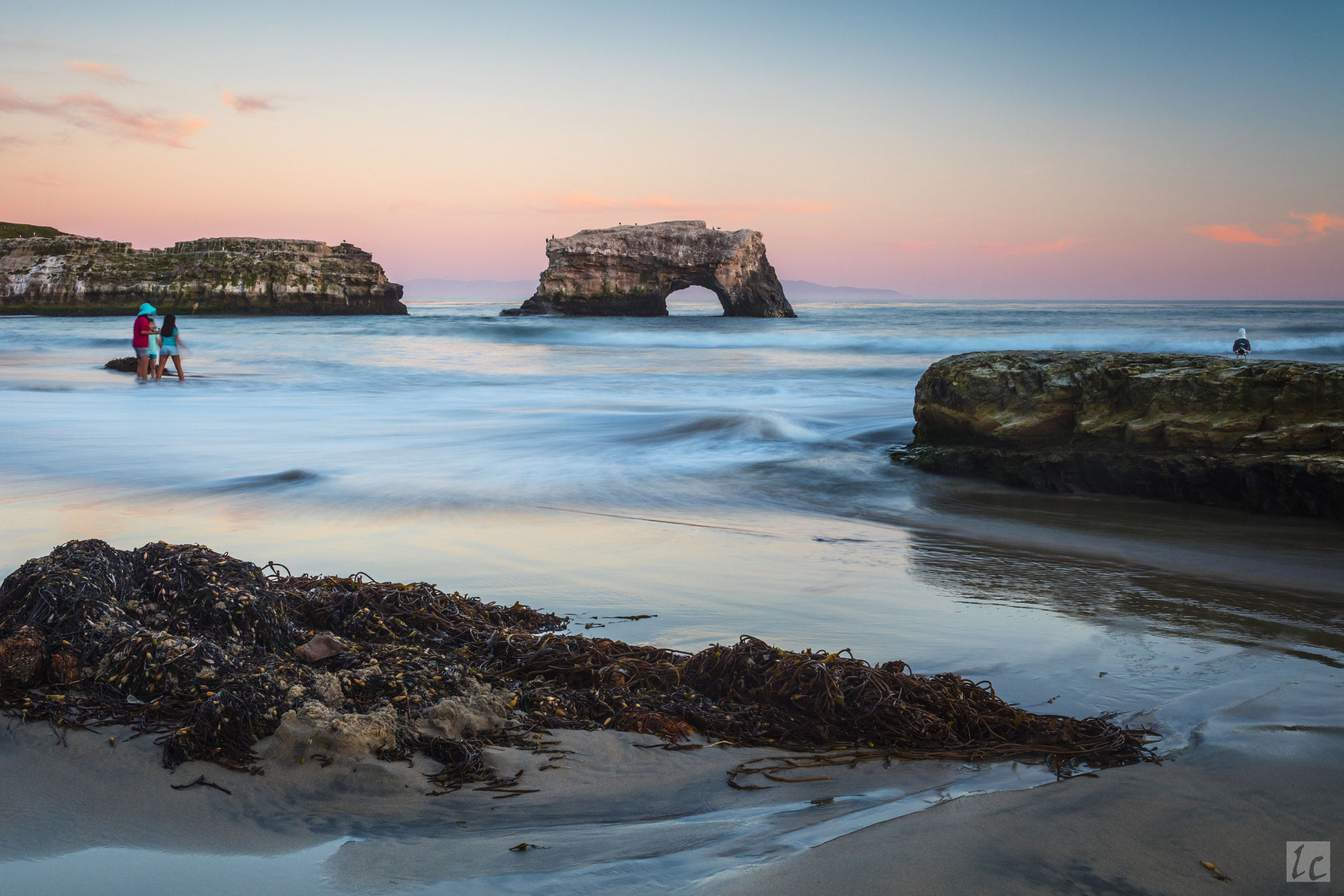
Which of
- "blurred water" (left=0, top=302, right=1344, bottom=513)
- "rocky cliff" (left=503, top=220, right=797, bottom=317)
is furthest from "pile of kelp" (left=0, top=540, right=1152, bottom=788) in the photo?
"rocky cliff" (left=503, top=220, right=797, bottom=317)

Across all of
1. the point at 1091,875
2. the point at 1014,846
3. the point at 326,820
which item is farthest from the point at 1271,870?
the point at 326,820

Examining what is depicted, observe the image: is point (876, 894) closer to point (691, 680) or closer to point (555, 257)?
point (691, 680)

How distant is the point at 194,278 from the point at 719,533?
207 ft

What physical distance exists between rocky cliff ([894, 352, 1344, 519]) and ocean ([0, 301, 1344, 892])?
298mm

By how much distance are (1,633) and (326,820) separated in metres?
1.48

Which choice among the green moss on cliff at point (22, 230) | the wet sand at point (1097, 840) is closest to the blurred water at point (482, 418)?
the wet sand at point (1097, 840)

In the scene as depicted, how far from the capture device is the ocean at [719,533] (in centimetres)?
343

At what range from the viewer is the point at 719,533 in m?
5.91

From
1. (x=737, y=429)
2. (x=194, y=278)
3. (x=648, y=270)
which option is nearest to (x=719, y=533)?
(x=737, y=429)

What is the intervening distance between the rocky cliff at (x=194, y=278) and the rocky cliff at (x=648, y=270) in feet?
41.7

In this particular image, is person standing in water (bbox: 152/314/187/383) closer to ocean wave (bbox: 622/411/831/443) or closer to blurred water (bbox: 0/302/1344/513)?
blurred water (bbox: 0/302/1344/513)

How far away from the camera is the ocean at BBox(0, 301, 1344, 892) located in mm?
3432

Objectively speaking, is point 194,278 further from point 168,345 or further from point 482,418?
point 482,418

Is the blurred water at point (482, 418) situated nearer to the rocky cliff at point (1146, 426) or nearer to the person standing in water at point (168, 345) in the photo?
the person standing in water at point (168, 345)
